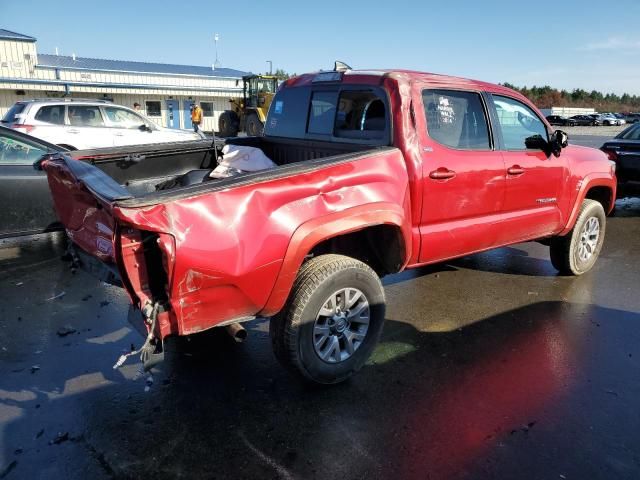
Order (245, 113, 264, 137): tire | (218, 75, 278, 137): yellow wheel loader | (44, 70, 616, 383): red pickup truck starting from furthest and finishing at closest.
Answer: (218, 75, 278, 137): yellow wheel loader, (245, 113, 264, 137): tire, (44, 70, 616, 383): red pickup truck

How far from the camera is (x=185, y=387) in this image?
3.33m

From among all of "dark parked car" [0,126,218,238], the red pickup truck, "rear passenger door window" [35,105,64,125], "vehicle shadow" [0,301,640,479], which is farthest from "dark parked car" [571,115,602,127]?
"dark parked car" [0,126,218,238]

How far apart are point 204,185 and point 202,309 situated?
67cm

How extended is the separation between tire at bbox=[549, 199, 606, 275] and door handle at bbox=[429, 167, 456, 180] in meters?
2.24

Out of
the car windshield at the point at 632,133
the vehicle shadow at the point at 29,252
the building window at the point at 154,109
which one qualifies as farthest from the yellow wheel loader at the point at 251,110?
the vehicle shadow at the point at 29,252

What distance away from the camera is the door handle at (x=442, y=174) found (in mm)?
3664

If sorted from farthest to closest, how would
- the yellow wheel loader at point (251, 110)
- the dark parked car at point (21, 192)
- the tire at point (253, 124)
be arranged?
the yellow wheel loader at point (251, 110) → the tire at point (253, 124) → the dark parked car at point (21, 192)

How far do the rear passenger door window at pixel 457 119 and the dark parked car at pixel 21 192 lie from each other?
4574mm

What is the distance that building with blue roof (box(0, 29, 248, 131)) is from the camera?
27.4 meters

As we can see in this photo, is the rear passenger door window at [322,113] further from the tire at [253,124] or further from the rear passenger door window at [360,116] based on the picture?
the tire at [253,124]

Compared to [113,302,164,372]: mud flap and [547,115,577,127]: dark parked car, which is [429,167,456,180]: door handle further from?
[547,115,577,127]: dark parked car

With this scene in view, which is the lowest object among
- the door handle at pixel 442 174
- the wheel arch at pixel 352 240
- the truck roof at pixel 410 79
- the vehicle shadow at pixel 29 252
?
the vehicle shadow at pixel 29 252

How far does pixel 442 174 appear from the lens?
3.71 m

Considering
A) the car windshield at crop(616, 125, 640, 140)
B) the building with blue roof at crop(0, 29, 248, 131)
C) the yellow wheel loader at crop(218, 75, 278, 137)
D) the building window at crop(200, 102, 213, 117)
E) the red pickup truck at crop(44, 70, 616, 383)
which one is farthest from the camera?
the building window at crop(200, 102, 213, 117)
